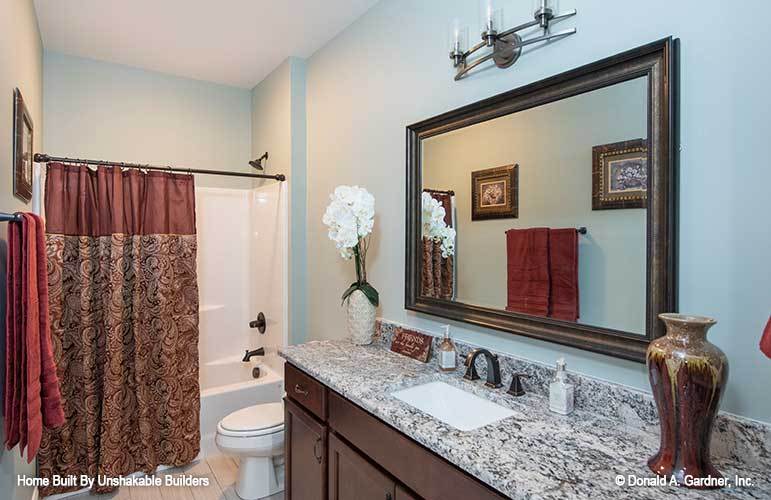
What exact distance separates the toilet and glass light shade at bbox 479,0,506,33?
221cm

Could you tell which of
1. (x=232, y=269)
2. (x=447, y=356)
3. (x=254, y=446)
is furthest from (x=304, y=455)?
(x=232, y=269)

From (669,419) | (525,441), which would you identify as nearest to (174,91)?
(525,441)

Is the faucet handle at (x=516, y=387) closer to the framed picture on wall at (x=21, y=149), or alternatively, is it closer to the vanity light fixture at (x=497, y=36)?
the vanity light fixture at (x=497, y=36)

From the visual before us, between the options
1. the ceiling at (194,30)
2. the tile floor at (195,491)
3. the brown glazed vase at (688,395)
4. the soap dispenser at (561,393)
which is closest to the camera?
the brown glazed vase at (688,395)

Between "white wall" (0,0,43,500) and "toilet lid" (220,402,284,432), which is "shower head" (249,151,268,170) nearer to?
"white wall" (0,0,43,500)

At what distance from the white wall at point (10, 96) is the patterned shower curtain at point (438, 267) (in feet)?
5.01

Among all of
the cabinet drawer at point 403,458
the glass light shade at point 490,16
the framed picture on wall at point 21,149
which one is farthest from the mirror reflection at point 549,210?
the framed picture on wall at point 21,149

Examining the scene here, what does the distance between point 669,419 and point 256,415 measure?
2191mm

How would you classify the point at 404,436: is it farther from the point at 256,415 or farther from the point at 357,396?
the point at 256,415

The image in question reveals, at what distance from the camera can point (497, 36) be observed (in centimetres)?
159

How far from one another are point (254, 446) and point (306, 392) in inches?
30.4

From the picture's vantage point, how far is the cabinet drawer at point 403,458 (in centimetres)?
111

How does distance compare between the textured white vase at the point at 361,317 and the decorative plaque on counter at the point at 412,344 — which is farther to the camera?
the textured white vase at the point at 361,317

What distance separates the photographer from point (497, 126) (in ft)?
5.47
